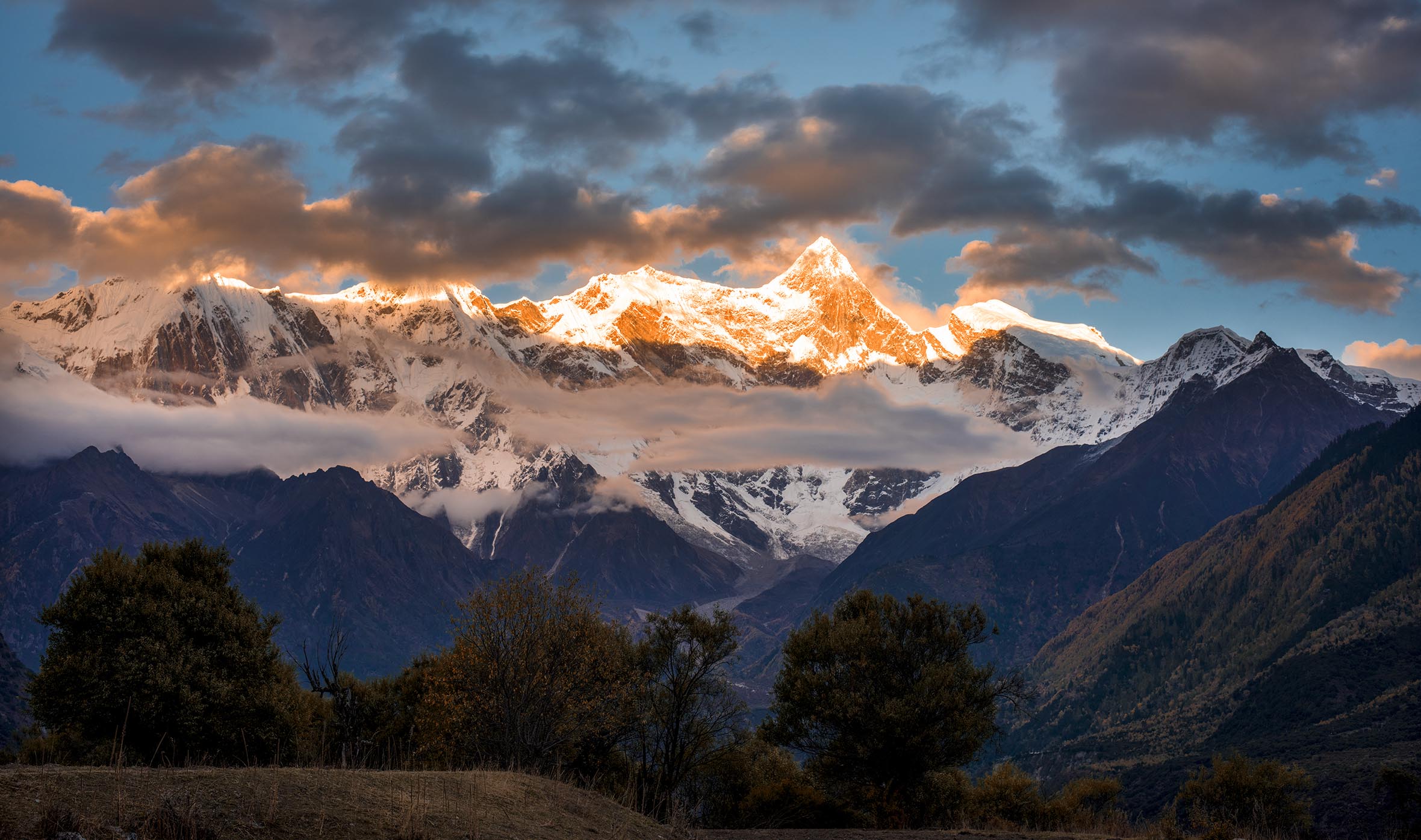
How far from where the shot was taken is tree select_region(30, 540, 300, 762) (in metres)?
58.6

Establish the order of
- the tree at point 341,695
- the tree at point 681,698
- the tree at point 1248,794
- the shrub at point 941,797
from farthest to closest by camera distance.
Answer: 1. the tree at point 1248,794
2. the shrub at point 941,797
3. the tree at point 681,698
4. the tree at point 341,695

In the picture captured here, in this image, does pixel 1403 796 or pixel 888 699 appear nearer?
pixel 888 699

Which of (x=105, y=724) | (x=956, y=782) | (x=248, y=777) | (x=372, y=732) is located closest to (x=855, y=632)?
(x=956, y=782)

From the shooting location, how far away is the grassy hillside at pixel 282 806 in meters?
25.6

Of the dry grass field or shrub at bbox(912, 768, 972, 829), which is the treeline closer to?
shrub at bbox(912, 768, 972, 829)

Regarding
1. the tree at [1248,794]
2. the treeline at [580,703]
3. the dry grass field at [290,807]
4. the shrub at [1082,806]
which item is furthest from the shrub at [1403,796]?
the dry grass field at [290,807]

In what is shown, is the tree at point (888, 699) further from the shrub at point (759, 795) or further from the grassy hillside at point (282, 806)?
the grassy hillside at point (282, 806)

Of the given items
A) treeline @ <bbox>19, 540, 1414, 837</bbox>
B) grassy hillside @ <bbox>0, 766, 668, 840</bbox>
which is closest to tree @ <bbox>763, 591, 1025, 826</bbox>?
treeline @ <bbox>19, 540, 1414, 837</bbox>

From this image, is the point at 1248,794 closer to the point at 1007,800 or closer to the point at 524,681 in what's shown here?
the point at 1007,800

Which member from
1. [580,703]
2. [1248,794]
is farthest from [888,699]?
[1248,794]

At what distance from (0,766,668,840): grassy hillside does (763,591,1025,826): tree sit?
34088 mm

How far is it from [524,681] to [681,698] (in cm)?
1454

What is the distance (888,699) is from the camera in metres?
68.7

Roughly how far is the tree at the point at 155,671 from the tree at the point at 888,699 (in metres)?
29.8
